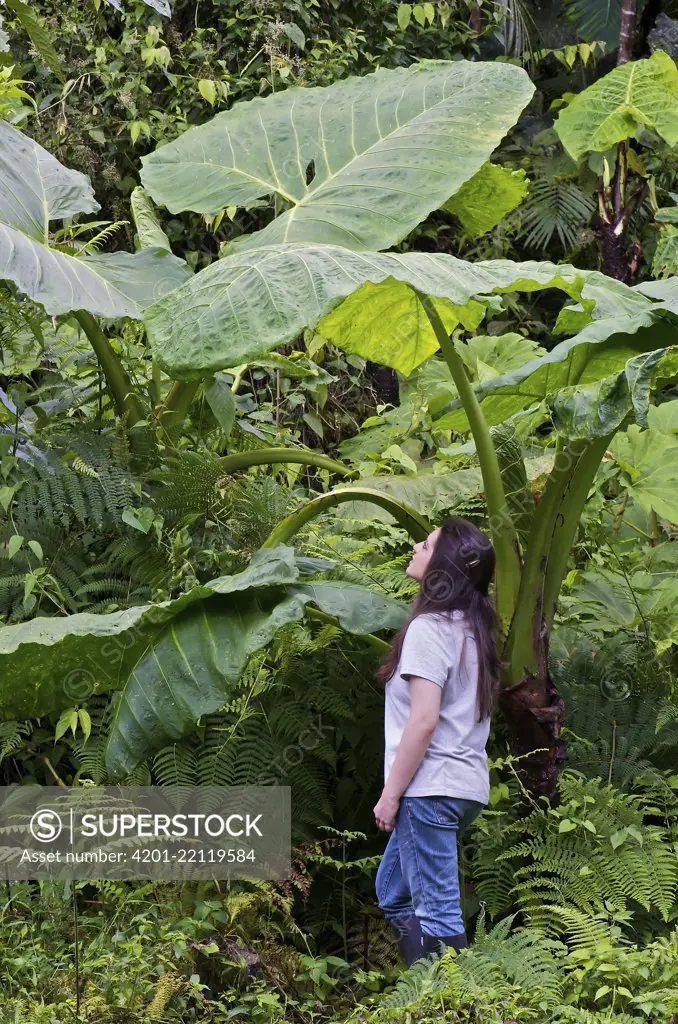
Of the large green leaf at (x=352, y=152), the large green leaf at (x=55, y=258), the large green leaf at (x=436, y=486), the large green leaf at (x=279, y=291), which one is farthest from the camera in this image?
the large green leaf at (x=436, y=486)

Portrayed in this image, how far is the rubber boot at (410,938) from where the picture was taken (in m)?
2.40

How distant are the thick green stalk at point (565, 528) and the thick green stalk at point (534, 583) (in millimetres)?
31

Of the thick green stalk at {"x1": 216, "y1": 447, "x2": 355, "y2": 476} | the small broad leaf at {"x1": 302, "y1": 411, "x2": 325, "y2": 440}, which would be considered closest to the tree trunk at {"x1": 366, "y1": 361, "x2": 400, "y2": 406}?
the small broad leaf at {"x1": 302, "y1": 411, "x2": 325, "y2": 440}

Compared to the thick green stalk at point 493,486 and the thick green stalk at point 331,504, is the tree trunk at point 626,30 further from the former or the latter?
the thick green stalk at point 331,504

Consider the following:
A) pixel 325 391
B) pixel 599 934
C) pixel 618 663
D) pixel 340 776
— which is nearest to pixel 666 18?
pixel 325 391

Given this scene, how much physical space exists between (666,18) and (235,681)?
556 centimetres

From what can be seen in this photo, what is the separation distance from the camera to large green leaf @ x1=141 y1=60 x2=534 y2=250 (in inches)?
119

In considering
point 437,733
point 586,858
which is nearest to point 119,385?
point 437,733

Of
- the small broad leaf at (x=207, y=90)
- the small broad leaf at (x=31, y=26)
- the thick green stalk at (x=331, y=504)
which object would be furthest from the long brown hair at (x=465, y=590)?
the small broad leaf at (x=207, y=90)

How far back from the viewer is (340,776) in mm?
3125

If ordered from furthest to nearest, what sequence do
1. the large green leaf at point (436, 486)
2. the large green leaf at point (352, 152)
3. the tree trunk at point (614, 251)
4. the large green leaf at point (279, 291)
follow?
the tree trunk at point (614, 251)
the large green leaf at point (436, 486)
the large green leaf at point (352, 152)
the large green leaf at point (279, 291)

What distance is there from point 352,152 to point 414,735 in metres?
2.00

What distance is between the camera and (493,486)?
105 inches

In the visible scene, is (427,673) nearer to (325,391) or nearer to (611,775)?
(611,775)
